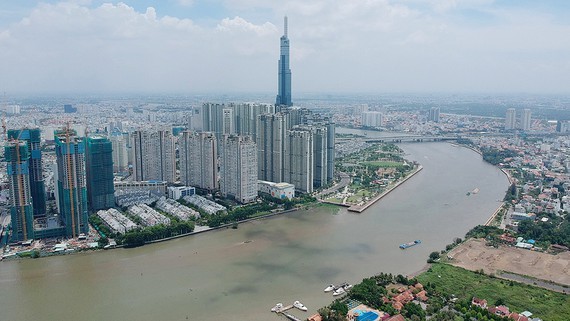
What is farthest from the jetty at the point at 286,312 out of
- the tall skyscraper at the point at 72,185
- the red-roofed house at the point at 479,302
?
the tall skyscraper at the point at 72,185

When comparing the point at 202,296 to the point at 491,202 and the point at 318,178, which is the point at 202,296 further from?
the point at 491,202

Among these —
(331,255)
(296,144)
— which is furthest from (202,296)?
(296,144)

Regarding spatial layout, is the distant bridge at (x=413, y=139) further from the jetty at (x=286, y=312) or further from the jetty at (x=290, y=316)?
the jetty at (x=290, y=316)

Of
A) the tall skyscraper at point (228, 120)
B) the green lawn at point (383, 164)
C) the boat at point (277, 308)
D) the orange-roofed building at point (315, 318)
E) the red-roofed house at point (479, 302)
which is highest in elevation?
the tall skyscraper at point (228, 120)

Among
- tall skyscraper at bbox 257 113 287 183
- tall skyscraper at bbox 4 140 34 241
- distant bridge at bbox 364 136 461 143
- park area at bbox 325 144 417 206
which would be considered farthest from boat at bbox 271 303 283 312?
distant bridge at bbox 364 136 461 143

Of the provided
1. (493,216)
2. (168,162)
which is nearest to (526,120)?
(493,216)

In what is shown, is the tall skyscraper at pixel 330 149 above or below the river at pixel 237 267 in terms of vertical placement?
above

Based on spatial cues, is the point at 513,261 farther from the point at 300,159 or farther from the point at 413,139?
the point at 413,139
